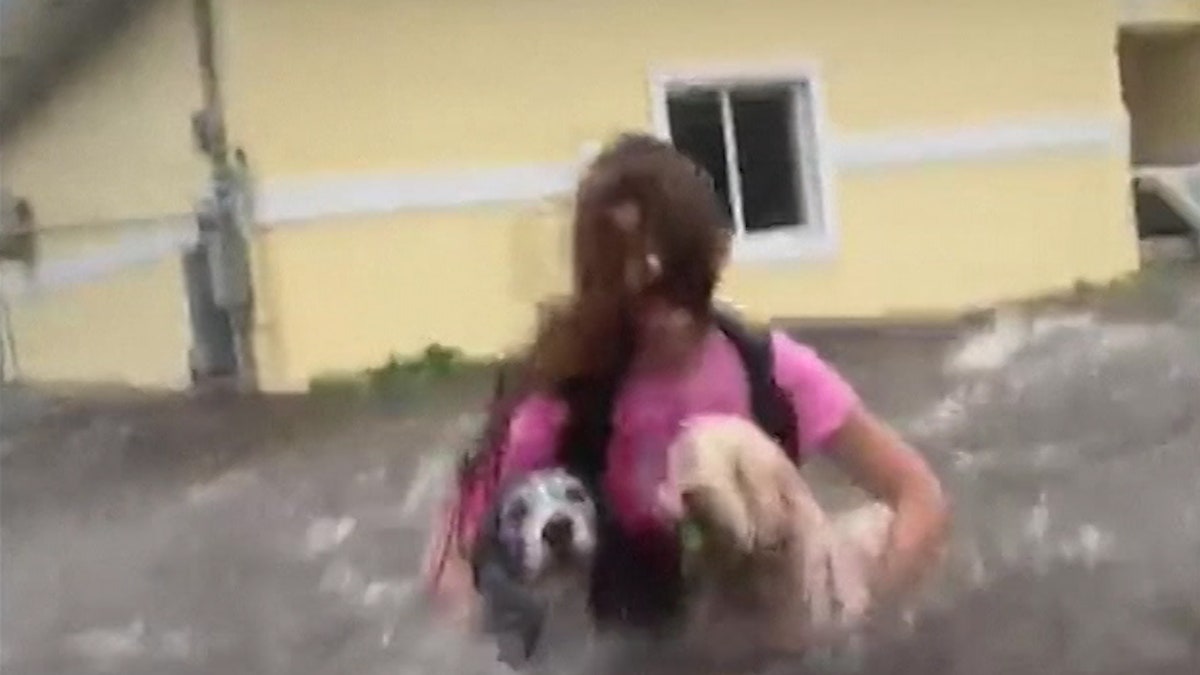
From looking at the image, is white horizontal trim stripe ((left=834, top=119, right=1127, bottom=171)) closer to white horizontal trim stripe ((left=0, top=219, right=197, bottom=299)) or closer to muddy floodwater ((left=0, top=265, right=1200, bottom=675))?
muddy floodwater ((left=0, top=265, right=1200, bottom=675))

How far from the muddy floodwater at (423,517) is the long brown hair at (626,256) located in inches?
3.7

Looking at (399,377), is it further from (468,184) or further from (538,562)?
(538,562)

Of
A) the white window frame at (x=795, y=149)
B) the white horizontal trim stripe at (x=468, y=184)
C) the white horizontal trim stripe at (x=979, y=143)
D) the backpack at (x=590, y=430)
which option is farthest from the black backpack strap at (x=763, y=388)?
the white horizontal trim stripe at (x=979, y=143)

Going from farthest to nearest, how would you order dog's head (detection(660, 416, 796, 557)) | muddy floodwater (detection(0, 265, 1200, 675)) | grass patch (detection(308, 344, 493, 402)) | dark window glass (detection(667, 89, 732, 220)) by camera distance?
1. dark window glass (detection(667, 89, 732, 220))
2. grass patch (detection(308, 344, 493, 402))
3. muddy floodwater (detection(0, 265, 1200, 675))
4. dog's head (detection(660, 416, 796, 557))

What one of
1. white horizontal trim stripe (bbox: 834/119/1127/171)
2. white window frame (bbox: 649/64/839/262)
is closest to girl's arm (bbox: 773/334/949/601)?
white window frame (bbox: 649/64/839/262)

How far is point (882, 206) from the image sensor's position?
5.41 feet

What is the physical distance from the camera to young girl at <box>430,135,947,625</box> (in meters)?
0.77

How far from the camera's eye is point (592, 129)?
1515 millimetres

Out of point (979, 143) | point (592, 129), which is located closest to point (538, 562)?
point (592, 129)

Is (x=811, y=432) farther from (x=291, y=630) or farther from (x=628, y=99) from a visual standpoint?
(x=628, y=99)

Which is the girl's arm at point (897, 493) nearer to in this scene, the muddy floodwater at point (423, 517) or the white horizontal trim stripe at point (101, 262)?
the muddy floodwater at point (423, 517)

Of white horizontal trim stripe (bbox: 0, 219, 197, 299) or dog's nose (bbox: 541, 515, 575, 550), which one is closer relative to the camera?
dog's nose (bbox: 541, 515, 575, 550)

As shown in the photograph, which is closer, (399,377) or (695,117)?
(399,377)

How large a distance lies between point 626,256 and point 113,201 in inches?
40.3
